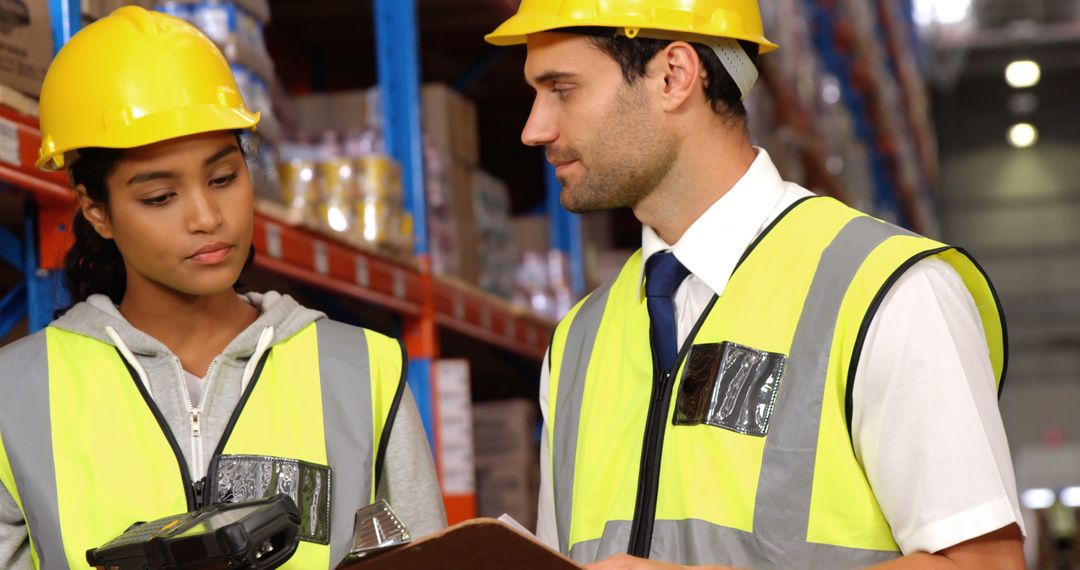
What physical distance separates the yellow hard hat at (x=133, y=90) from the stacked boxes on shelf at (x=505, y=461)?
11.6 feet

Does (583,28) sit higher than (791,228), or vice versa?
(583,28)

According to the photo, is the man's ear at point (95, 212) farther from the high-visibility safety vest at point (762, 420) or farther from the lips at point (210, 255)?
the high-visibility safety vest at point (762, 420)

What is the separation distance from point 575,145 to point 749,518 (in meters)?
0.67

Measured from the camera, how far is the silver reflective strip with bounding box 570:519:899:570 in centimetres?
195

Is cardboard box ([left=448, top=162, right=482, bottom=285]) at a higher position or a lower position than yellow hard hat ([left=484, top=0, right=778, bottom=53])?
lower

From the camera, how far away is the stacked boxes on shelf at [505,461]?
5.71 metres

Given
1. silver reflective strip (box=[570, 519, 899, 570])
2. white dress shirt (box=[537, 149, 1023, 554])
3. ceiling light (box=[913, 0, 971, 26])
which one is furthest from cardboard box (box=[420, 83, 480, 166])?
ceiling light (box=[913, 0, 971, 26])

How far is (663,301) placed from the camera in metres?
2.25

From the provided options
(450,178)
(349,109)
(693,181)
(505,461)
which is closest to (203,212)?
(693,181)

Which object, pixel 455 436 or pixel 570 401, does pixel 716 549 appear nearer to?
pixel 570 401

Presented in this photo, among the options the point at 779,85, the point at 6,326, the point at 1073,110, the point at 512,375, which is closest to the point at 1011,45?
the point at 1073,110

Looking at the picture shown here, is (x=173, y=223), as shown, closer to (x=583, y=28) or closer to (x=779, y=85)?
(x=583, y=28)

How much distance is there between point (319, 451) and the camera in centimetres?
221

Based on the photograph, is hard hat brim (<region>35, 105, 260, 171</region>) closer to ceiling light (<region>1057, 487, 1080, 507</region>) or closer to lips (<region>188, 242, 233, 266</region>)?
lips (<region>188, 242, 233, 266</region>)
